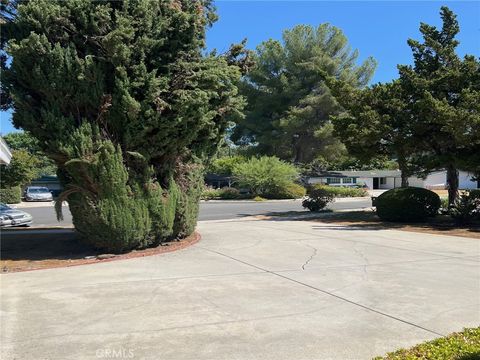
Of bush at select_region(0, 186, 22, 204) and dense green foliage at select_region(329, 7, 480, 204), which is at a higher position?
dense green foliage at select_region(329, 7, 480, 204)

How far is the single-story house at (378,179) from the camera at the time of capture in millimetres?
62312

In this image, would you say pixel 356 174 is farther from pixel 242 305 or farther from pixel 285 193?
pixel 242 305

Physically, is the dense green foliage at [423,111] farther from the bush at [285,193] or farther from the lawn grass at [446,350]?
the bush at [285,193]

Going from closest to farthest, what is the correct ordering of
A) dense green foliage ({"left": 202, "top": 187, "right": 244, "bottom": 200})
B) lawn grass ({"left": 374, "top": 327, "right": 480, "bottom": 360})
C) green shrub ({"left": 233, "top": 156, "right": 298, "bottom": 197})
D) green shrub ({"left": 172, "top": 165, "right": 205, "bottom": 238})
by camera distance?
1. lawn grass ({"left": 374, "top": 327, "right": 480, "bottom": 360})
2. green shrub ({"left": 172, "top": 165, "right": 205, "bottom": 238})
3. green shrub ({"left": 233, "top": 156, "right": 298, "bottom": 197})
4. dense green foliage ({"left": 202, "top": 187, "right": 244, "bottom": 200})

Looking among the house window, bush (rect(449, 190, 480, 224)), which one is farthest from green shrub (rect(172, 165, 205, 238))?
the house window

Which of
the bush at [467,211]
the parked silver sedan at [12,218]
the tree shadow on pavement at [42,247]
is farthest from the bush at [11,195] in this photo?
the bush at [467,211]

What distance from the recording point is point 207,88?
38.7ft

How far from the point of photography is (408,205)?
63.7 feet

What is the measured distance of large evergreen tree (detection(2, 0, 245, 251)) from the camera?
10.5 metres

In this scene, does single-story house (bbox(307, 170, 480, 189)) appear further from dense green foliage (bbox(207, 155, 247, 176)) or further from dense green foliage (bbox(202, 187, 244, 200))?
dense green foliage (bbox(202, 187, 244, 200))

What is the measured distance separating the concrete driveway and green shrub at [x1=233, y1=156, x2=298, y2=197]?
31694 millimetres

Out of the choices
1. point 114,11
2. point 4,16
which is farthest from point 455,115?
point 4,16

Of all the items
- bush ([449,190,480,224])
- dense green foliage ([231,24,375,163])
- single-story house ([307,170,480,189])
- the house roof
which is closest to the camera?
bush ([449,190,480,224])

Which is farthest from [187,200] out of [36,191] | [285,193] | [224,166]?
[224,166]
